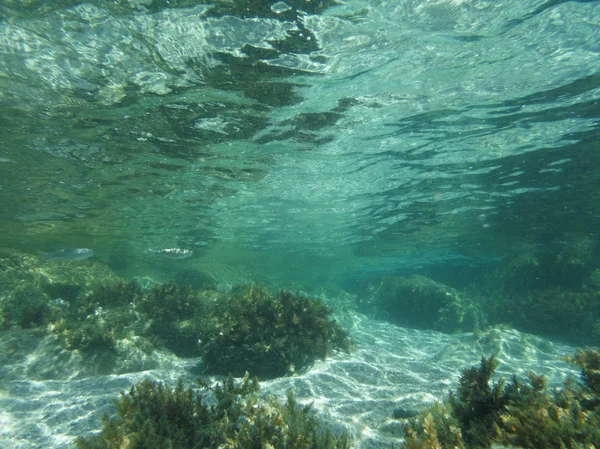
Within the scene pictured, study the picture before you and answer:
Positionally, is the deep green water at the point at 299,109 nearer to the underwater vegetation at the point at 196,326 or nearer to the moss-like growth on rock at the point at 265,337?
the underwater vegetation at the point at 196,326

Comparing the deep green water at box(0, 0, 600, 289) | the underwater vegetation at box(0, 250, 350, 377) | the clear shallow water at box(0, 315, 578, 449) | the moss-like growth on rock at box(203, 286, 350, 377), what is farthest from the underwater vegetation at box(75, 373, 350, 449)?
the deep green water at box(0, 0, 600, 289)

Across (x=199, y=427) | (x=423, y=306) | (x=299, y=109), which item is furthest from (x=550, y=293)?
(x=199, y=427)

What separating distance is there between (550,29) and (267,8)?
287 inches

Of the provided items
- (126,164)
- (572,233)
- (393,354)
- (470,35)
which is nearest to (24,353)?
(126,164)

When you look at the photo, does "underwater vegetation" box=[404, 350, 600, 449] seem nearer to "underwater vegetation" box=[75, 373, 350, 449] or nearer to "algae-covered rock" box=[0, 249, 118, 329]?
"underwater vegetation" box=[75, 373, 350, 449]

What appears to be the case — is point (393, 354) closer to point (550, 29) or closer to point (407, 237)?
point (550, 29)

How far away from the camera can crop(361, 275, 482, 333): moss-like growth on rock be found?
64.5ft

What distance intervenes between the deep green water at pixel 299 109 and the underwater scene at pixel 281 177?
0.07 m

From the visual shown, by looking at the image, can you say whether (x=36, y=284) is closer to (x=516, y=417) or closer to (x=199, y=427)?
(x=199, y=427)

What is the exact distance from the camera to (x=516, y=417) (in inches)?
144

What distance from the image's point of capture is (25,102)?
A: 938 centimetres

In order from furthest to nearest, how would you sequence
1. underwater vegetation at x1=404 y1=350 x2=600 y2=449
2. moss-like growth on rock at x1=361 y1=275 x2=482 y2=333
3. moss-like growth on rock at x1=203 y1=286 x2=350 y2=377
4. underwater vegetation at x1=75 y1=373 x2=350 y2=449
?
moss-like growth on rock at x1=361 y1=275 x2=482 y2=333
moss-like growth on rock at x1=203 y1=286 x2=350 y2=377
underwater vegetation at x1=75 y1=373 x2=350 y2=449
underwater vegetation at x1=404 y1=350 x2=600 y2=449

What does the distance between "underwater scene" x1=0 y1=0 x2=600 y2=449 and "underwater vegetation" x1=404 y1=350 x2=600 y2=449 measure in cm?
3

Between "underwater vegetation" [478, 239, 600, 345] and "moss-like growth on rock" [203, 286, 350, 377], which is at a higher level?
"moss-like growth on rock" [203, 286, 350, 377]
